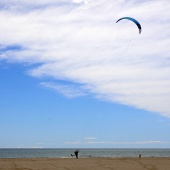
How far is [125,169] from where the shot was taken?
22125mm

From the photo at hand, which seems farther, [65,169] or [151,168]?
[151,168]

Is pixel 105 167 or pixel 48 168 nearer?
pixel 48 168

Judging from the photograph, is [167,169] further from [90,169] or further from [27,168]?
[27,168]

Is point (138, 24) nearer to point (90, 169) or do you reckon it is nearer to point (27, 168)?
point (90, 169)

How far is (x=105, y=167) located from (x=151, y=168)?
3.46 meters

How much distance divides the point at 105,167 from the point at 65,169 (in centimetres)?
321

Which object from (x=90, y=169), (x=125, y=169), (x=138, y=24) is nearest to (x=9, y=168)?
(x=90, y=169)

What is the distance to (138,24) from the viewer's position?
2492 centimetres

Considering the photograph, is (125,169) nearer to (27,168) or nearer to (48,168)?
(48,168)

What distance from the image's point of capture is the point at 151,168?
23078 mm

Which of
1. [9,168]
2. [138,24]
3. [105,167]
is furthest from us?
[138,24]

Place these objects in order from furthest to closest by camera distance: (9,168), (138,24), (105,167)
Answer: (138,24) < (105,167) < (9,168)

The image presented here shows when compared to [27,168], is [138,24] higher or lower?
higher

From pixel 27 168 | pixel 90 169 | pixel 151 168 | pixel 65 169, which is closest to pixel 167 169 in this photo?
pixel 151 168
